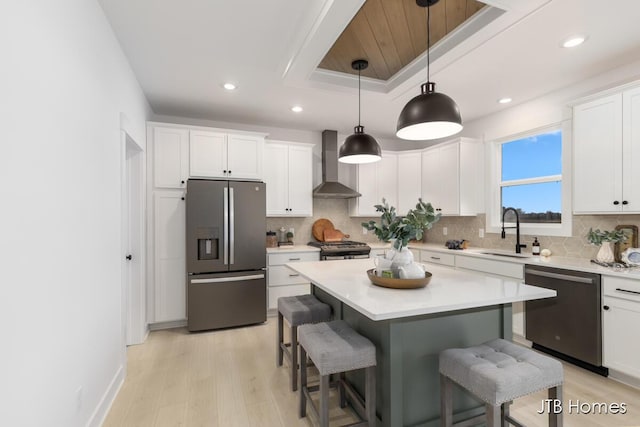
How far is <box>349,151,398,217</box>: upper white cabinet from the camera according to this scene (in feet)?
16.1

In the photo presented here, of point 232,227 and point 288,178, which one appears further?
point 288,178

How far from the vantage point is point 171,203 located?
3.67 metres

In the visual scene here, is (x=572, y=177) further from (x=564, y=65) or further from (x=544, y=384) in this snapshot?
(x=544, y=384)

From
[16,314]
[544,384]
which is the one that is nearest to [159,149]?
[16,314]

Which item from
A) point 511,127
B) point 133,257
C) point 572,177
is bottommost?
point 133,257

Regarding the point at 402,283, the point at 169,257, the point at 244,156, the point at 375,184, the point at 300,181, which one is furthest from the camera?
the point at 375,184

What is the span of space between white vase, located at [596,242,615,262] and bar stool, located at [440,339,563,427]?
1.77 metres

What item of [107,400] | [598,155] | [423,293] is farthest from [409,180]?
[107,400]

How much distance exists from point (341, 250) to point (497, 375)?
2.89 metres

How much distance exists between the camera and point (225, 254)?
366 centimetres

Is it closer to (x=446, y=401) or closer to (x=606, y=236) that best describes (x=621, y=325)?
(x=606, y=236)

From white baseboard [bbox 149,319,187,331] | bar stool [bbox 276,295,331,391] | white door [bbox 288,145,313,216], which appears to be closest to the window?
white door [bbox 288,145,313,216]

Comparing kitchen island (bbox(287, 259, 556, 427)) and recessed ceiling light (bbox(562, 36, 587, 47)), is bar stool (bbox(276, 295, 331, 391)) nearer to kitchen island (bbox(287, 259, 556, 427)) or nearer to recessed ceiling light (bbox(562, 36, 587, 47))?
kitchen island (bbox(287, 259, 556, 427))

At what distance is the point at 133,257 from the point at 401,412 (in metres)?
2.90
